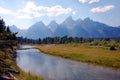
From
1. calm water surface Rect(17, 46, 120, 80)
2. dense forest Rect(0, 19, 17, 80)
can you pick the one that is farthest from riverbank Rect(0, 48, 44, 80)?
calm water surface Rect(17, 46, 120, 80)

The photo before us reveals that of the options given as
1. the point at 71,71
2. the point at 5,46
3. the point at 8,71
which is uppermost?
the point at 5,46

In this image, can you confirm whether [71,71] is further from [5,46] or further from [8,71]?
[5,46]

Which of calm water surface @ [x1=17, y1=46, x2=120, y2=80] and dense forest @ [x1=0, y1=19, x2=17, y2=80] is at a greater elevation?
dense forest @ [x1=0, y1=19, x2=17, y2=80]

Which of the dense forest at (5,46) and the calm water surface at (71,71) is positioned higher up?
the dense forest at (5,46)

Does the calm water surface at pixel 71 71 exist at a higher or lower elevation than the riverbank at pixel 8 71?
lower

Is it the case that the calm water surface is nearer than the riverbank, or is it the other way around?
the riverbank

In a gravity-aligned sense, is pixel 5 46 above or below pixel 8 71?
above

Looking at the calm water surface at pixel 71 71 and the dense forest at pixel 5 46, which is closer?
the dense forest at pixel 5 46

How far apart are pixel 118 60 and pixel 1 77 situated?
4399 centimetres

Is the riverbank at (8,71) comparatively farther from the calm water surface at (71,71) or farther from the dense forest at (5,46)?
the calm water surface at (71,71)

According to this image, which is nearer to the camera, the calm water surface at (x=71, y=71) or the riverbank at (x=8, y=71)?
the riverbank at (x=8, y=71)

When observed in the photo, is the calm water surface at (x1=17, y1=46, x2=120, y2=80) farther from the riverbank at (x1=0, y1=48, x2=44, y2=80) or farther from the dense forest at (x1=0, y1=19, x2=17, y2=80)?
the dense forest at (x1=0, y1=19, x2=17, y2=80)

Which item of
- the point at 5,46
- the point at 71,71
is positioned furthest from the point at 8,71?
the point at 71,71

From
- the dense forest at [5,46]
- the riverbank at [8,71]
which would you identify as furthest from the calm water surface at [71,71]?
the dense forest at [5,46]
